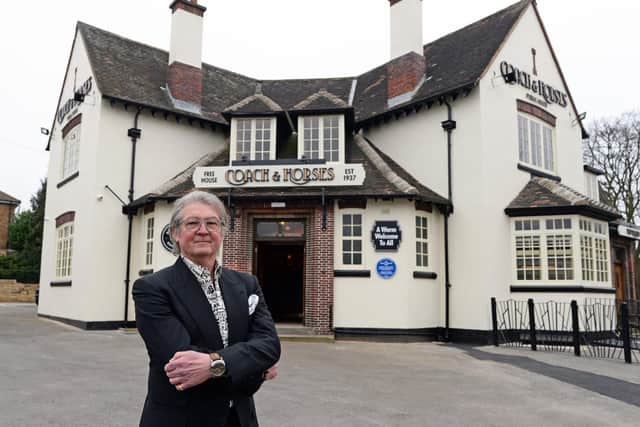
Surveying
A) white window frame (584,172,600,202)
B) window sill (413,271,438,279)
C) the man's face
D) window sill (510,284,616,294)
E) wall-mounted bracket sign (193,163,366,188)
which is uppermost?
white window frame (584,172,600,202)

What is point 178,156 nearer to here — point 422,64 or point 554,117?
point 422,64

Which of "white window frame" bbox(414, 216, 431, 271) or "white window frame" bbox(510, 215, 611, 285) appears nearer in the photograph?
"white window frame" bbox(510, 215, 611, 285)

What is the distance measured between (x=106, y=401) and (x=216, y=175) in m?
8.43

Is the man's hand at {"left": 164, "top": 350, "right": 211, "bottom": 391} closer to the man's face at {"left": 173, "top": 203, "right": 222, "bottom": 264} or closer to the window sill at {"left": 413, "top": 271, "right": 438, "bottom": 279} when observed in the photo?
the man's face at {"left": 173, "top": 203, "right": 222, "bottom": 264}

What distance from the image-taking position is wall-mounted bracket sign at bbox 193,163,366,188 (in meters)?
13.5

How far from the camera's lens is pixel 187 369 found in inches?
82.0

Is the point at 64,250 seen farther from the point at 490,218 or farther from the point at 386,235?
the point at 490,218

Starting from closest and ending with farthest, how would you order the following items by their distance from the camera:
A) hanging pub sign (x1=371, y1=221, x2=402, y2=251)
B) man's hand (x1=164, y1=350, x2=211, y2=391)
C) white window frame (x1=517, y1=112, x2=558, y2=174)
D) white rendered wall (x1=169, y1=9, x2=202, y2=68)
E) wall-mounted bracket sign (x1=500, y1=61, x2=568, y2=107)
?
man's hand (x1=164, y1=350, x2=211, y2=391)
hanging pub sign (x1=371, y1=221, x2=402, y2=251)
wall-mounted bracket sign (x1=500, y1=61, x2=568, y2=107)
white window frame (x1=517, y1=112, x2=558, y2=174)
white rendered wall (x1=169, y1=9, x2=202, y2=68)

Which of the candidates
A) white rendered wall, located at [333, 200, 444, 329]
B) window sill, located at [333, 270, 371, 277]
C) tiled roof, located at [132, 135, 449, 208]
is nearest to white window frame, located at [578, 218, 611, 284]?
tiled roof, located at [132, 135, 449, 208]

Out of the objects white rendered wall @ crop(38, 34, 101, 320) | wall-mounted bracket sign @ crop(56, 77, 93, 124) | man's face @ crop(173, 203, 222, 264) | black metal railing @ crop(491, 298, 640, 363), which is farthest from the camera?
wall-mounted bracket sign @ crop(56, 77, 93, 124)

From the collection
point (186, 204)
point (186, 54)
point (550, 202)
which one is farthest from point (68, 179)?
point (186, 204)

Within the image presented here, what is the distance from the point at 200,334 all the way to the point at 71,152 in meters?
17.1

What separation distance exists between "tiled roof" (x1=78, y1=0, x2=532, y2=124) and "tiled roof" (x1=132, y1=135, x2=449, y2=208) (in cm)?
156

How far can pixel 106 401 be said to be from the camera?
5996mm
